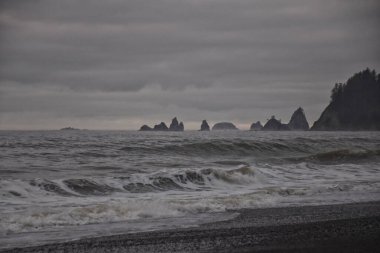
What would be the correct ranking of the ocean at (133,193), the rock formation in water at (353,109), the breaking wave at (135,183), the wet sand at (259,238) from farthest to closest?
the rock formation in water at (353,109)
the breaking wave at (135,183)
the ocean at (133,193)
the wet sand at (259,238)

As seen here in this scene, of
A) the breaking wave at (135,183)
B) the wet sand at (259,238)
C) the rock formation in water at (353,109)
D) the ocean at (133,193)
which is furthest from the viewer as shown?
the rock formation in water at (353,109)

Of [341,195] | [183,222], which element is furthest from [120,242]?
[341,195]

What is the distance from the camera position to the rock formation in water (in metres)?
189

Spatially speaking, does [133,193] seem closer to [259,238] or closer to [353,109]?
[259,238]

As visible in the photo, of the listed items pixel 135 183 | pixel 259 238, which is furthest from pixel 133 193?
pixel 259 238

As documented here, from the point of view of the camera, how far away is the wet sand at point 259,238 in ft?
20.2

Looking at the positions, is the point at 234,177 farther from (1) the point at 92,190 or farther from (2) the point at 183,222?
(2) the point at 183,222

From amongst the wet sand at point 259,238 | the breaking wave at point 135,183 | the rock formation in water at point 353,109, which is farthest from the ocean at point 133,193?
the rock formation in water at point 353,109

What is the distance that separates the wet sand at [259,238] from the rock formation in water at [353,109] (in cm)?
18725

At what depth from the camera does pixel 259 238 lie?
22.0ft

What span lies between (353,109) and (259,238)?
19900 cm

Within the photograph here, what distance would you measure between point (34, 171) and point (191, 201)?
8.53m

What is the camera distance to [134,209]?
9.21 meters

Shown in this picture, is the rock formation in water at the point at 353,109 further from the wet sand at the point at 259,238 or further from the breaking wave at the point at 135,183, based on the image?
the wet sand at the point at 259,238
